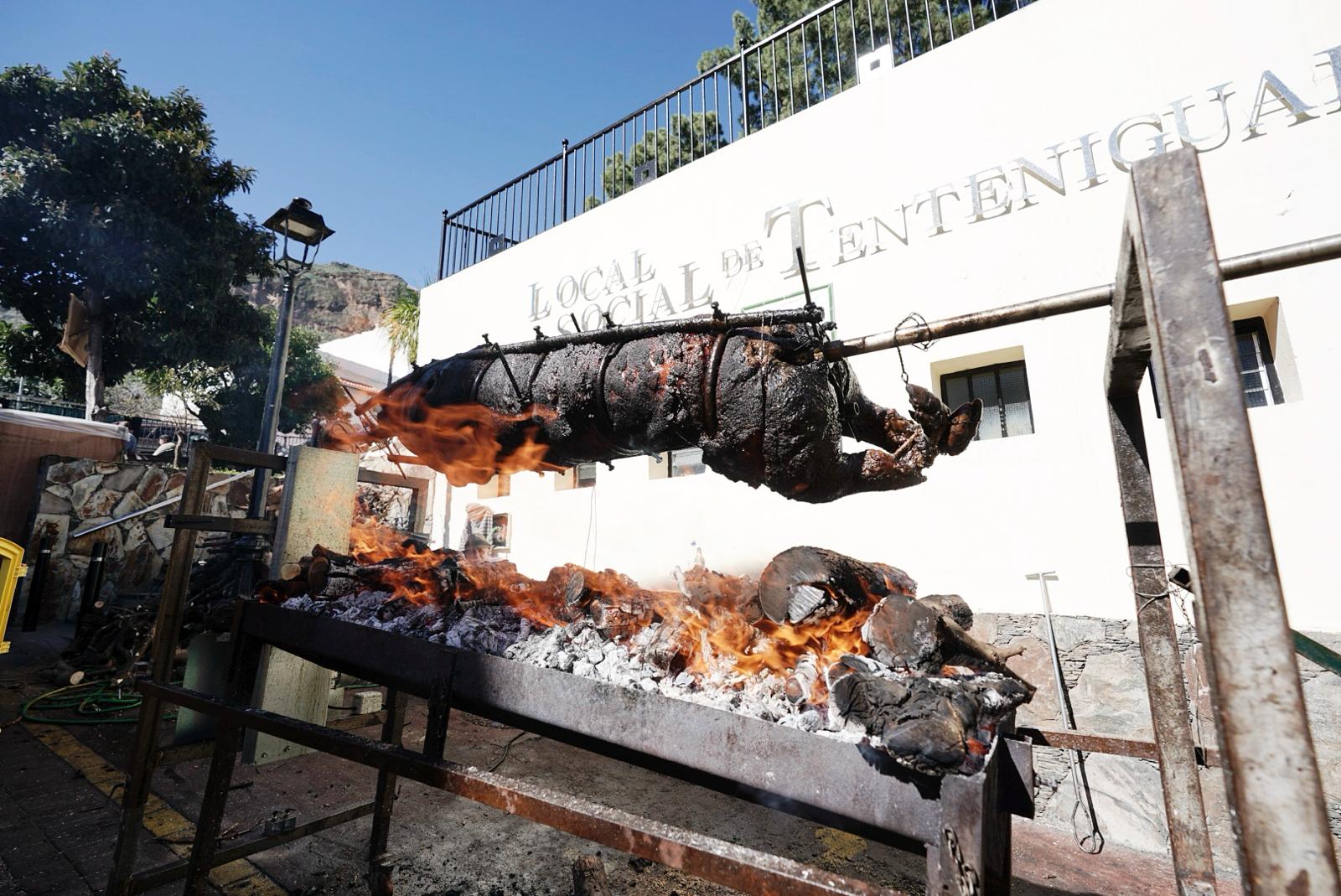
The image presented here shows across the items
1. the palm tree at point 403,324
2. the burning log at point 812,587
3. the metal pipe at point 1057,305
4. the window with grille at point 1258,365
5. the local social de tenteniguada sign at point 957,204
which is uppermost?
the palm tree at point 403,324

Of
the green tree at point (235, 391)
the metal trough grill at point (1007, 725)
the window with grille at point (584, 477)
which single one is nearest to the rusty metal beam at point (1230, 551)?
the metal trough grill at point (1007, 725)

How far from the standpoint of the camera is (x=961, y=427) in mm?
2697

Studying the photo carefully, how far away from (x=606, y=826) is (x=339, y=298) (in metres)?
67.7

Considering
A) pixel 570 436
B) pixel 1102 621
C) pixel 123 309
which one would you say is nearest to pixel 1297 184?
pixel 1102 621

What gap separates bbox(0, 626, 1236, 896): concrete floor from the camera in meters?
3.09

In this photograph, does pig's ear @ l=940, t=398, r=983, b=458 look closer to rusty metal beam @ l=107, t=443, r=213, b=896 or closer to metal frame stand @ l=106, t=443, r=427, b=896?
metal frame stand @ l=106, t=443, r=427, b=896

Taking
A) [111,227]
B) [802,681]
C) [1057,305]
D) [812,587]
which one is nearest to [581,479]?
[812,587]

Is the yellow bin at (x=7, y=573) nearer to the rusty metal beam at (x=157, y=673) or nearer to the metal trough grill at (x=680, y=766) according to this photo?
the rusty metal beam at (x=157, y=673)

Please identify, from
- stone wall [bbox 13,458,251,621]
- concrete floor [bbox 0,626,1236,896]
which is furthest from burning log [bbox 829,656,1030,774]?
stone wall [bbox 13,458,251,621]

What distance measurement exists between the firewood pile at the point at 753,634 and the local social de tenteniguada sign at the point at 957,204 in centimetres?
141

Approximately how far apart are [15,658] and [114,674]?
2.10 m

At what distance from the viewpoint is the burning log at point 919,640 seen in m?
2.03

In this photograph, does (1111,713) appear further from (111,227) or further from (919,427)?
(111,227)

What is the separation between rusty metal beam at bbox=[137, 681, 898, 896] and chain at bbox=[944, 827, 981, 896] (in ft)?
0.71
